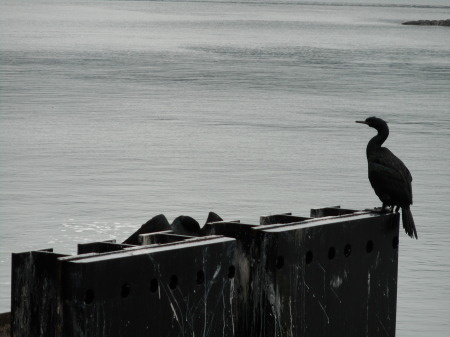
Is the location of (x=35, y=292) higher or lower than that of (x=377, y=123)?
lower

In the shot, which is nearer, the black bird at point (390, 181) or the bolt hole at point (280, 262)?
the bolt hole at point (280, 262)

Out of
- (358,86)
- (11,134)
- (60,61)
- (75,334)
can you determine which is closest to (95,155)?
(11,134)

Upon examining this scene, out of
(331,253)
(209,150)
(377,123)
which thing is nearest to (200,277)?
(331,253)

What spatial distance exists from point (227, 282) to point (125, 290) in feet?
2.60

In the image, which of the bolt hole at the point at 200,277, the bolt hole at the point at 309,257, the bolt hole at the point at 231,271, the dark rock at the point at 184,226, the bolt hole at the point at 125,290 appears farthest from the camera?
the dark rock at the point at 184,226

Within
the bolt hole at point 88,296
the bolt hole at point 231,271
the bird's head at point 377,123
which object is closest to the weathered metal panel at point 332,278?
the bolt hole at point 231,271

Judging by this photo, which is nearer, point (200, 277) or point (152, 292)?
point (152, 292)

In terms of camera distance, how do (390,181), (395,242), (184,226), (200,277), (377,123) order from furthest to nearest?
(377,123) → (184,226) → (390,181) → (395,242) → (200,277)

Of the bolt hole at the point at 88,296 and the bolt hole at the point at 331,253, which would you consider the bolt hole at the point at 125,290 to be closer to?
the bolt hole at the point at 88,296

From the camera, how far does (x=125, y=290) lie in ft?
19.3

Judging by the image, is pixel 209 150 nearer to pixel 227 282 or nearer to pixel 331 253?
pixel 331 253

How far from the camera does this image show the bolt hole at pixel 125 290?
19.2ft

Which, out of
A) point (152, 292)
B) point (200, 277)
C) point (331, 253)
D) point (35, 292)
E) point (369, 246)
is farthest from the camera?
point (369, 246)

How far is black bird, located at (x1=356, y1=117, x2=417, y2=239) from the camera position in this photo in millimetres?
8102
